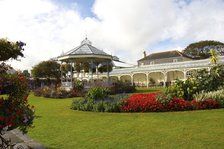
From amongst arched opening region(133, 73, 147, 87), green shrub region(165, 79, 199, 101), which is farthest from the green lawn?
arched opening region(133, 73, 147, 87)

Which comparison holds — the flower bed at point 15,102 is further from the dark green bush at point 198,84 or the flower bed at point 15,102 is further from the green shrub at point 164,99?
the dark green bush at point 198,84

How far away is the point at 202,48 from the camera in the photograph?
232ft

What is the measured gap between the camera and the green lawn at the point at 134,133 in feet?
21.6

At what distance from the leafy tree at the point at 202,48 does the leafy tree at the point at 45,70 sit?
33.5 meters

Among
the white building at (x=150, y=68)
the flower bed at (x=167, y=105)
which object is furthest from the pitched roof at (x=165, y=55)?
the flower bed at (x=167, y=105)

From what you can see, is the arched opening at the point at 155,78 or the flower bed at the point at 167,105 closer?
the flower bed at the point at 167,105

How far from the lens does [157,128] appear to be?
27.5ft

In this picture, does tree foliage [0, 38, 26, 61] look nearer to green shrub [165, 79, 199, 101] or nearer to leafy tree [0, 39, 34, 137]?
leafy tree [0, 39, 34, 137]

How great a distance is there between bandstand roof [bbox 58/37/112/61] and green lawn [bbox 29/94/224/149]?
18.6 meters

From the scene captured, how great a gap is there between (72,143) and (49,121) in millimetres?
4132

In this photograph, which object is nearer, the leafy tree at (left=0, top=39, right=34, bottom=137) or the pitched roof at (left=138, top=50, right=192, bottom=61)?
the leafy tree at (left=0, top=39, right=34, bottom=137)

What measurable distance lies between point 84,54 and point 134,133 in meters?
21.7

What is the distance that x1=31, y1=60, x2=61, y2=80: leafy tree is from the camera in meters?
54.2

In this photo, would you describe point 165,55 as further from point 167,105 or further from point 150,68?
point 167,105
